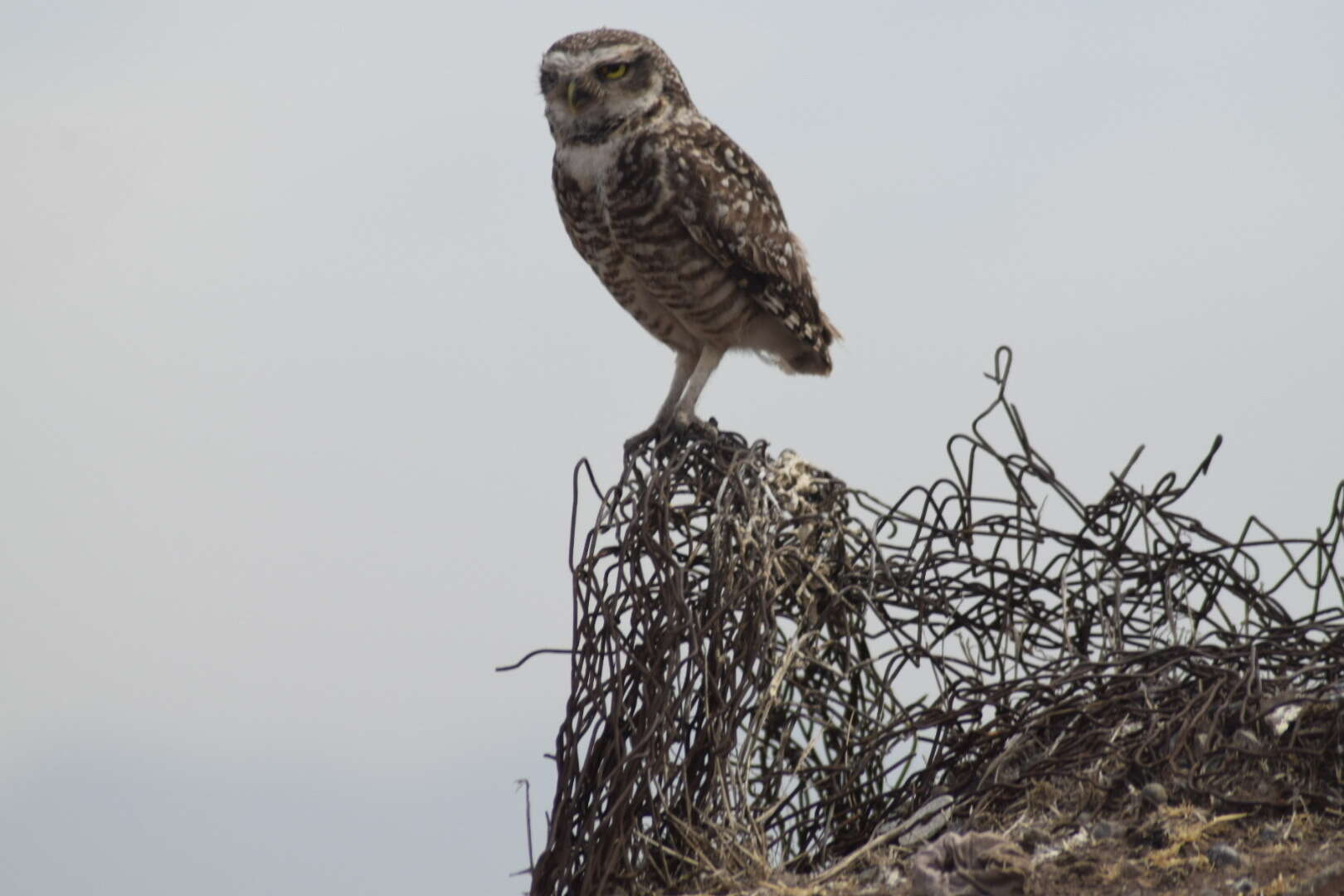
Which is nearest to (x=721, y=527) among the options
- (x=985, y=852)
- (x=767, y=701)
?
(x=767, y=701)

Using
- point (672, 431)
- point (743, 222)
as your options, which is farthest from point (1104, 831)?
point (743, 222)

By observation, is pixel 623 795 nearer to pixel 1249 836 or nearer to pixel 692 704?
pixel 692 704

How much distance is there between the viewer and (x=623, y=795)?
3.20m

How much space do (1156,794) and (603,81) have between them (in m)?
2.62

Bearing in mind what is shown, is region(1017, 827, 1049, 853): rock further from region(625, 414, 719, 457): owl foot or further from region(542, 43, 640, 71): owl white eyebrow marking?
region(542, 43, 640, 71): owl white eyebrow marking

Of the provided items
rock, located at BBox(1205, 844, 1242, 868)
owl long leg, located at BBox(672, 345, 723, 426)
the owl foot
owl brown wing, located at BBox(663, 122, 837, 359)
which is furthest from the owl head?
rock, located at BBox(1205, 844, 1242, 868)

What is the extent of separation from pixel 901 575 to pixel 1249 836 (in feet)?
3.69

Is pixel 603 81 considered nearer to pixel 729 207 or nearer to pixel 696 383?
pixel 729 207

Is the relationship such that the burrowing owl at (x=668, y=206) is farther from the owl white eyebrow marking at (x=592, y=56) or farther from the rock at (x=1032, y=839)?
the rock at (x=1032, y=839)

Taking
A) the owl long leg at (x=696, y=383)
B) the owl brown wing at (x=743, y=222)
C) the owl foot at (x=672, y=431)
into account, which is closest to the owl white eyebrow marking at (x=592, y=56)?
the owl brown wing at (x=743, y=222)

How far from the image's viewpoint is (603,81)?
4727mm

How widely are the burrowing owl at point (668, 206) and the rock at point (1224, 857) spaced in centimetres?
208

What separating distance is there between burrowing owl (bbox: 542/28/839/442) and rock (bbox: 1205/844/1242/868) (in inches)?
81.8

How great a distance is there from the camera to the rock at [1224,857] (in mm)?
2842
